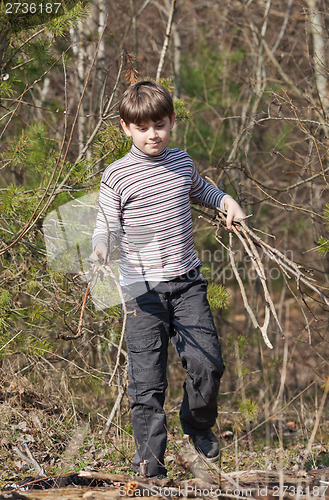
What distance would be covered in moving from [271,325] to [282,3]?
4356mm

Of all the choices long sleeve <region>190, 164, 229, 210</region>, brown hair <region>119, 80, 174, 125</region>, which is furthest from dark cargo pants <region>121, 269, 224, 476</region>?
brown hair <region>119, 80, 174, 125</region>

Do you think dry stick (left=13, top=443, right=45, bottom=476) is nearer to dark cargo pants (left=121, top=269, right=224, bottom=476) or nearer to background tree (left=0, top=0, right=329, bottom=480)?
background tree (left=0, top=0, right=329, bottom=480)

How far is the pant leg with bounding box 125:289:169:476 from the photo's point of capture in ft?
8.55

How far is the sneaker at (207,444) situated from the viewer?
9.14 feet

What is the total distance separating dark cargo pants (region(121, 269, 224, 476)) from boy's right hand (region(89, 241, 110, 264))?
31cm

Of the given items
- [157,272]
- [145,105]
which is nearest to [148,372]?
[157,272]

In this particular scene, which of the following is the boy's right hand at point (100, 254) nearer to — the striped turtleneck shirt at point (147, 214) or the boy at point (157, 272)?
the boy at point (157, 272)

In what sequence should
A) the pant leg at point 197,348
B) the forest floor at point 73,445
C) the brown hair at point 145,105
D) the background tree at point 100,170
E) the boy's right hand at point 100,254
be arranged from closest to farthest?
the boy's right hand at point 100,254, the brown hair at point 145,105, the pant leg at point 197,348, the forest floor at point 73,445, the background tree at point 100,170

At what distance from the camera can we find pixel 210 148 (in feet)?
18.6

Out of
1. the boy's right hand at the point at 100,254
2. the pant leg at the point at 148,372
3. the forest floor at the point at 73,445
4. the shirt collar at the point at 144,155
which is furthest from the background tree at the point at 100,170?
the boy's right hand at the point at 100,254

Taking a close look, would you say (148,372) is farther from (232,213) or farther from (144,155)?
(144,155)

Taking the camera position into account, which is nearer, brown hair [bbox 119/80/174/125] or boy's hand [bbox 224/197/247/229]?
brown hair [bbox 119/80/174/125]

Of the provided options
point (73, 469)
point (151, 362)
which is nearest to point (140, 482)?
point (151, 362)

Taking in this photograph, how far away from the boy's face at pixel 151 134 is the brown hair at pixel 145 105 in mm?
25
